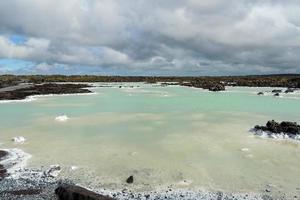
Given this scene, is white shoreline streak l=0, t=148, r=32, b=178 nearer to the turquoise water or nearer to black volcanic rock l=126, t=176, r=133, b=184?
the turquoise water

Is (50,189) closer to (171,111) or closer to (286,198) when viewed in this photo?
(286,198)

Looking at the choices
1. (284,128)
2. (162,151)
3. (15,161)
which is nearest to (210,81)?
(284,128)

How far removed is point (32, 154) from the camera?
1628 centimetres

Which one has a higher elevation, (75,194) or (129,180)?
(75,194)

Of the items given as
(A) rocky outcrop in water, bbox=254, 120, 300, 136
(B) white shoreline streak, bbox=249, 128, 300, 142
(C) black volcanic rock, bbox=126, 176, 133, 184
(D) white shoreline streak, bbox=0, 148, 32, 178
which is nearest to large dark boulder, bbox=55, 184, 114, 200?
(C) black volcanic rock, bbox=126, 176, 133, 184

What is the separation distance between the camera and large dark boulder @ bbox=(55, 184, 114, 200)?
9.41 meters

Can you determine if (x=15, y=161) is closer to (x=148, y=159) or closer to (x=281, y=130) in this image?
(x=148, y=159)

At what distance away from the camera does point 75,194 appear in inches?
387

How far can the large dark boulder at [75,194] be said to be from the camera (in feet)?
30.9

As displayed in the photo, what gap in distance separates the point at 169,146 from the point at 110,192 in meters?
6.86

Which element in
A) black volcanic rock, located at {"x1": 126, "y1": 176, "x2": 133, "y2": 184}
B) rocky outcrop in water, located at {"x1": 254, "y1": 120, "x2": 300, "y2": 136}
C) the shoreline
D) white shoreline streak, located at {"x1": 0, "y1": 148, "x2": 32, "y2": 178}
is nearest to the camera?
the shoreline

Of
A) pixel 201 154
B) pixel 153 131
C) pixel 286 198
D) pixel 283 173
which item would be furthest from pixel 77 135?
pixel 286 198

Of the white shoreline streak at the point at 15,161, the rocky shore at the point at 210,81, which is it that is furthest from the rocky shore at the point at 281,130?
the rocky shore at the point at 210,81

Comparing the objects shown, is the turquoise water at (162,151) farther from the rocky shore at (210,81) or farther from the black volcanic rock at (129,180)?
the rocky shore at (210,81)
